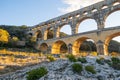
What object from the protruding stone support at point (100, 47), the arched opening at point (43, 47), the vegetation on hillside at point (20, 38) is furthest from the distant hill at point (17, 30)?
the protruding stone support at point (100, 47)

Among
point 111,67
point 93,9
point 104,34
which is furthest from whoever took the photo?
point 93,9

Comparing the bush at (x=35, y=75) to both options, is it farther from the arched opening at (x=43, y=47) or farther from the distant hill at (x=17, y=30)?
the distant hill at (x=17, y=30)

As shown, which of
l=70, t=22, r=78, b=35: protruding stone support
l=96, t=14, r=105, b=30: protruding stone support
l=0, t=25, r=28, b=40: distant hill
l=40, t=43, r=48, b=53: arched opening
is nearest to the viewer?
l=96, t=14, r=105, b=30: protruding stone support

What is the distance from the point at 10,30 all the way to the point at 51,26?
1726cm

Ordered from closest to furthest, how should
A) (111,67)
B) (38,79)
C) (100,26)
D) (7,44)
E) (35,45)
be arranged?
(38,79), (111,67), (100,26), (7,44), (35,45)

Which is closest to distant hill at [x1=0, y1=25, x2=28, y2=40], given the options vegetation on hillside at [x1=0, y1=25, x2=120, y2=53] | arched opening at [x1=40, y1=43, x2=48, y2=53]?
vegetation on hillside at [x1=0, y1=25, x2=120, y2=53]

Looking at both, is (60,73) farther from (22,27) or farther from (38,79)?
(22,27)

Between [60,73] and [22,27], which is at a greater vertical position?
[22,27]

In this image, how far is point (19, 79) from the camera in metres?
12.9

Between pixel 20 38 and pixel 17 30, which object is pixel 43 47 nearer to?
pixel 20 38

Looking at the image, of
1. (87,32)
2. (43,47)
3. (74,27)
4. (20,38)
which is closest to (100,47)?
(87,32)

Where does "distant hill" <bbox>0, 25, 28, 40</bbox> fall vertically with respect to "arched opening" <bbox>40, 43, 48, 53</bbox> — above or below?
above

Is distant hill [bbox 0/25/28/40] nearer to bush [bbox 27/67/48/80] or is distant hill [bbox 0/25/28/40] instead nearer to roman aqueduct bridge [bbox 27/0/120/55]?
roman aqueduct bridge [bbox 27/0/120/55]

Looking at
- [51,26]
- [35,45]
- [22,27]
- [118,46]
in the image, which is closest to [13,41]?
[35,45]
